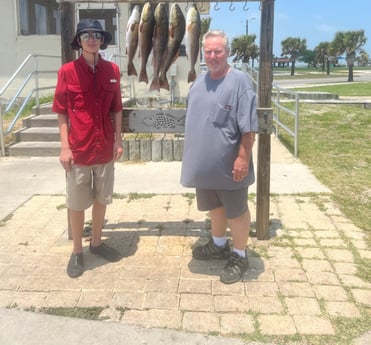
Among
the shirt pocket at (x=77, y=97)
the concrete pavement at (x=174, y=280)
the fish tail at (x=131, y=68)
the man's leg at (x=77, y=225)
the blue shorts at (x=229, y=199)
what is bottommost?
the concrete pavement at (x=174, y=280)

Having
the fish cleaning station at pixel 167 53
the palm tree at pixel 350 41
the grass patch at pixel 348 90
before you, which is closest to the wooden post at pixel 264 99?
the fish cleaning station at pixel 167 53

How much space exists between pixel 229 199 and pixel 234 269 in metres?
0.52

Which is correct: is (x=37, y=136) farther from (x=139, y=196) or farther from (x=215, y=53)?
(x=215, y=53)

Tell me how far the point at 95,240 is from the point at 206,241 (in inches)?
38.8

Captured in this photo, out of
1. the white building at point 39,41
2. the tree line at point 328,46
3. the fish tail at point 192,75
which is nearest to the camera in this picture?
the fish tail at point 192,75

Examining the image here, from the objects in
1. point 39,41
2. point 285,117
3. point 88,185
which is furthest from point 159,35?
point 39,41

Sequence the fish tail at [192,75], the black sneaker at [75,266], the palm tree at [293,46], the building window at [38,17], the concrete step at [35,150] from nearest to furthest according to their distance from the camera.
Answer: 1. the black sneaker at [75,266]
2. the fish tail at [192,75]
3. the concrete step at [35,150]
4. the building window at [38,17]
5. the palm tree at [293,46]

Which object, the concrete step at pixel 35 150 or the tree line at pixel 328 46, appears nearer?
the concrete step at pixel 35 150

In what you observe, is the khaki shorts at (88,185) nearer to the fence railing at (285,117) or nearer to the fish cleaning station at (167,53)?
the fish cleaning station at (167,53)

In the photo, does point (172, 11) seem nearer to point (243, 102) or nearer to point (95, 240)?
point (243, 102)

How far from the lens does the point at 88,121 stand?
3.46 meters

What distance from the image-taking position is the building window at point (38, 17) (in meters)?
12.0

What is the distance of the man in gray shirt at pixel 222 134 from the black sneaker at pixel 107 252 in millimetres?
907

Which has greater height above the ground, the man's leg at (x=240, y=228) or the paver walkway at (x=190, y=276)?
the man's leg at (x=240, y=228)
